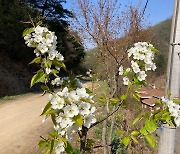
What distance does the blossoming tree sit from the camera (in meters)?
1.22

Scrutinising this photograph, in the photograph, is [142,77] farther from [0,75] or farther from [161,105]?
[0,75]

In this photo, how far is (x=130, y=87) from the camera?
66.0 inches

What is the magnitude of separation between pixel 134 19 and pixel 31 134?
3664mm

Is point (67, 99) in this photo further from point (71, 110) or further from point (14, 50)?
point (14, 50)

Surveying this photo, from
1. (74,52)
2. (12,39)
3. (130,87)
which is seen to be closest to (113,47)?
(130,87)

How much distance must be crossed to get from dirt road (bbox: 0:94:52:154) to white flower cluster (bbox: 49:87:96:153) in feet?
7.31

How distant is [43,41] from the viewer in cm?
135

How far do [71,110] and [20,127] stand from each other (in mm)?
5973

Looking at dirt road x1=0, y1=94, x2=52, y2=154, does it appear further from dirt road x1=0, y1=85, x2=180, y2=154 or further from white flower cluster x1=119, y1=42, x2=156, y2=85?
white flower cluster x1=119, y1=42, x2=156, y2=85

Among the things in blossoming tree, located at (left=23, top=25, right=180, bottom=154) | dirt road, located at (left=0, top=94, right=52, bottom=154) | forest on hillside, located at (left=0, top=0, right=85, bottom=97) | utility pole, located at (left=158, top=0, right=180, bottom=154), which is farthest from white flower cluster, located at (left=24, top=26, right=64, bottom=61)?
forest on hillside, located at (left=0, top=0, right=85, bottom=97)

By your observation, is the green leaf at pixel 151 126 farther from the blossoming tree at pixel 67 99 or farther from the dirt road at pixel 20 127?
the dirt road at pixel 20 127

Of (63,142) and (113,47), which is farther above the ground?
(113,47)

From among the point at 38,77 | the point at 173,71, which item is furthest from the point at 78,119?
the point at 173,71

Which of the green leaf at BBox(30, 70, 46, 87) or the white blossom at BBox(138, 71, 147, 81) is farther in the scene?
the white blossom at BBox(138, 71, 147, 81)
